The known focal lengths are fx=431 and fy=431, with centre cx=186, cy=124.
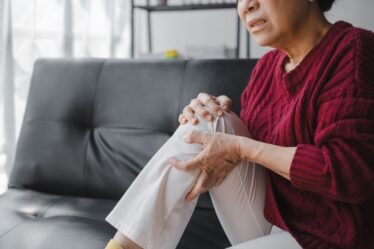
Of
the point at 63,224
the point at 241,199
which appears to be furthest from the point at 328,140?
the point at 63,224

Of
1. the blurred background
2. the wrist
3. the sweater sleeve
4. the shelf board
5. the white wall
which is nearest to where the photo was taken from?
the sweater sleeve

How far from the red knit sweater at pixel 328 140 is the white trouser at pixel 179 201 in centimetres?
5

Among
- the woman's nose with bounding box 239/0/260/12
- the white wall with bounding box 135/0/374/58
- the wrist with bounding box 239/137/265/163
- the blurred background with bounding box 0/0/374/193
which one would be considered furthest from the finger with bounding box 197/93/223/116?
the white wall with bounding box 135/0/374/58

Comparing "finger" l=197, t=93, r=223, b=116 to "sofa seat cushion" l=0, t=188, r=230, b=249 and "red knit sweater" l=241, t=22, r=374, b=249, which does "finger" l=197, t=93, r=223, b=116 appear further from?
"sofa seat cushion" l=0, t=188, r=230, b=249

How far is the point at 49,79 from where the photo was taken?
1.61 metres

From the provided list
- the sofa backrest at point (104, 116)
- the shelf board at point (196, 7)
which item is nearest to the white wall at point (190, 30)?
the shelf board at point (196, 7)

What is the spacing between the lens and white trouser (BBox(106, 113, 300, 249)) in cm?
87

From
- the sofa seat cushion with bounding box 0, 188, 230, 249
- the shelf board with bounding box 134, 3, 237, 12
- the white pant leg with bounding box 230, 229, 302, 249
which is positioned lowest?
the sofa seat cushion with bounding box 0, 188, 230, 249

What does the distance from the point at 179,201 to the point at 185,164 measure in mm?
79

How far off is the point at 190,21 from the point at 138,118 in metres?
1.64

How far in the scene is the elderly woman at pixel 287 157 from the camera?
0.79 m

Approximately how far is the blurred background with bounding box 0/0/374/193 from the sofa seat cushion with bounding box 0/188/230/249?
2.07 feet

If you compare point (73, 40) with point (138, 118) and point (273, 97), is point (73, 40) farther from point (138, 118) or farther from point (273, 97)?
point (273, 97)

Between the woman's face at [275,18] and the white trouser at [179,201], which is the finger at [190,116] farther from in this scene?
the woman's face at [275,18]
